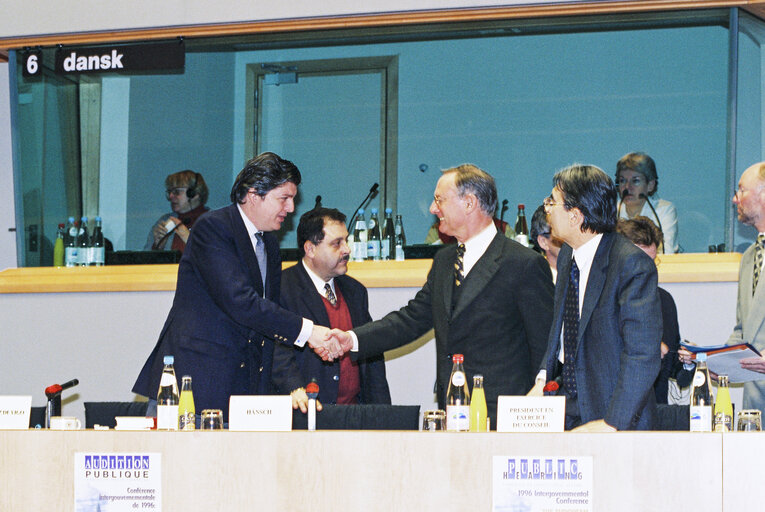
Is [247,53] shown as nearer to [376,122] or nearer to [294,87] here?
[294,87]

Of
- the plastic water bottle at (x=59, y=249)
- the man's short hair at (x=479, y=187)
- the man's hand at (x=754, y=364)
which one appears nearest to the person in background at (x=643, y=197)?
the man's hand at (x=754, y=364)

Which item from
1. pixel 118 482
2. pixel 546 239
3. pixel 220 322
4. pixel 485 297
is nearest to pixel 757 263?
pixel 546 239

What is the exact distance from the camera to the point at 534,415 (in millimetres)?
2430

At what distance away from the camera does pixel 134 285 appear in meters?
5.20

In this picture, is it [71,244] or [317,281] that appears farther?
[71,244]

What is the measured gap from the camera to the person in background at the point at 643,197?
16.0 ft

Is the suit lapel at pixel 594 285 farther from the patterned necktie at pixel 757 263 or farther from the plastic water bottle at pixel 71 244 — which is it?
the plastic water bottle at pixel 71 244

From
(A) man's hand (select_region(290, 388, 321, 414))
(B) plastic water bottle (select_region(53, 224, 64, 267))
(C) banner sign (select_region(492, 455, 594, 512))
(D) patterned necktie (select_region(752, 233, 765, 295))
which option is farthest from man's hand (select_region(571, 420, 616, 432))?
(B) plastic water bottle (select_region(53, 224, 64, 267))

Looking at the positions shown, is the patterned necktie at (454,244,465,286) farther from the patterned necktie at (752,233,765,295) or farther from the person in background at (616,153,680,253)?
the person in background at (616,153,680,253)

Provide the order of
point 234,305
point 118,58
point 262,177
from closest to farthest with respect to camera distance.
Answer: point 234,305 < point 262,177 < point 118,58

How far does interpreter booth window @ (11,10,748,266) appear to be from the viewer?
193 inches

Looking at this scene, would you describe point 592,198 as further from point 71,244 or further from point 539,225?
point 71,244

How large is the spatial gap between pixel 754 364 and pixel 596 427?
1118mm

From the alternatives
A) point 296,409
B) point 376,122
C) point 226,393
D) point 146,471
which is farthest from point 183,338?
point 376,122
